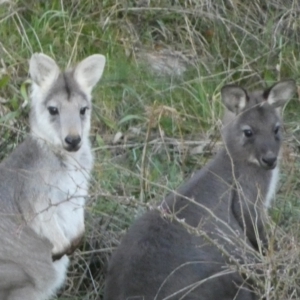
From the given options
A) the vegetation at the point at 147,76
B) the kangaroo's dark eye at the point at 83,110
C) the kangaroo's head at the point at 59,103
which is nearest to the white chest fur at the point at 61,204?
the kangaroo's head at the point at 59,103

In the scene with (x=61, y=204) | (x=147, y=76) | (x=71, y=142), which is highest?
(x=71, y=142)

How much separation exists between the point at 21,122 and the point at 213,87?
1626 mm

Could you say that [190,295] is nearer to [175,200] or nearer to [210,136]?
[175,200]

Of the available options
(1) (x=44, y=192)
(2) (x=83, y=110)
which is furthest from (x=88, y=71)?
(1) (x=44, y=192)

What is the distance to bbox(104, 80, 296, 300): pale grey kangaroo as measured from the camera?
5.34m

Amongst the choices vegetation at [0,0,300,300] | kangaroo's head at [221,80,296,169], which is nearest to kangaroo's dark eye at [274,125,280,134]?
kangaroo's head at [221,80,296,169]

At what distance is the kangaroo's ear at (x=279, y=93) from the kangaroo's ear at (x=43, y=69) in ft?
4.13

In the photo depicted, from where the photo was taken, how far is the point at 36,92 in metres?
5.96

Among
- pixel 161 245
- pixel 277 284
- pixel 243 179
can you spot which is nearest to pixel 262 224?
pixel 243 179

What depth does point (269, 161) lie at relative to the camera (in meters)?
6.01

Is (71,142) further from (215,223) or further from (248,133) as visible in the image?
(248,133)

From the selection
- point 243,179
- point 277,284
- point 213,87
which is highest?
point 277,284

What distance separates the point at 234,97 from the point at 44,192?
133 cm

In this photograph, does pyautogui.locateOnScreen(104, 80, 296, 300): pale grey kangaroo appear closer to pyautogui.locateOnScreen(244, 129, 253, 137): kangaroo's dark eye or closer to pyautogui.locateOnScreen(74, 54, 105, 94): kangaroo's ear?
pyautogui.locateOnScreen(244, 129, 253, 137): kangaroo's dark eye
